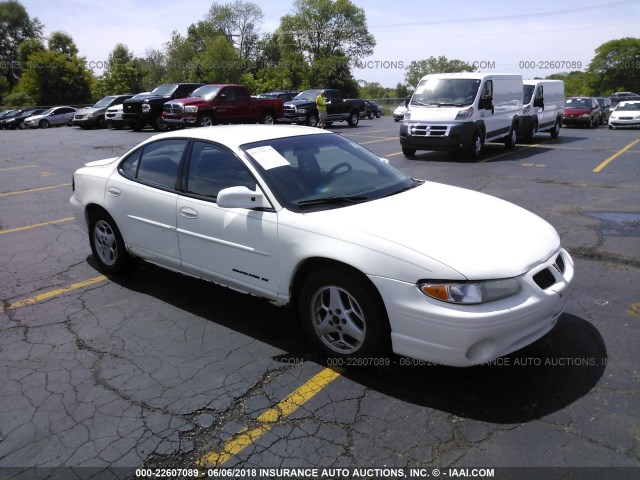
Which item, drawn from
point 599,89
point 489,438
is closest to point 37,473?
point 489,438

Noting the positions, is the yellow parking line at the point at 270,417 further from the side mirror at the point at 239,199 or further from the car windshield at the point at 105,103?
the car windshield at the point at 105,103

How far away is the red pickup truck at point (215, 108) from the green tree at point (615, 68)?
68.0 m

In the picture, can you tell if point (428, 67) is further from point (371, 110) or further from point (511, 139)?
point (511, 139)

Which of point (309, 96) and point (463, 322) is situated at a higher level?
point (309, 96)

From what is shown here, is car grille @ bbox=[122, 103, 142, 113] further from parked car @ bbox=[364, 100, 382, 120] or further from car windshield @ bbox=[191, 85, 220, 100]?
parked car @ bbox=[364, 100, 382, 120]

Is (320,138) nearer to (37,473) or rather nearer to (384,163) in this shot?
(384,163)

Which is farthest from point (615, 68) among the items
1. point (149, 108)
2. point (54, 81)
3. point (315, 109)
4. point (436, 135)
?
point (436, 135)

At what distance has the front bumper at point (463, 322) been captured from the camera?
9.93 feet

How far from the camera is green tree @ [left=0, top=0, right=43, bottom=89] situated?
A: 75.6 meters

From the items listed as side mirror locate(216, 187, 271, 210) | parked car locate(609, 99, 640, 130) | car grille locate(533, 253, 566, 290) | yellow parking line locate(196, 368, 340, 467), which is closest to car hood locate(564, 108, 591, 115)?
parked car locate(609, 99, 640, 130)

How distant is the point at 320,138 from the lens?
4.68 m

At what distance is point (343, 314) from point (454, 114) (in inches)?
439

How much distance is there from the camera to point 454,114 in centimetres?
1355

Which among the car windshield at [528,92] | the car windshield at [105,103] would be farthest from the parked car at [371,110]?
the car windshield at [528,92]
